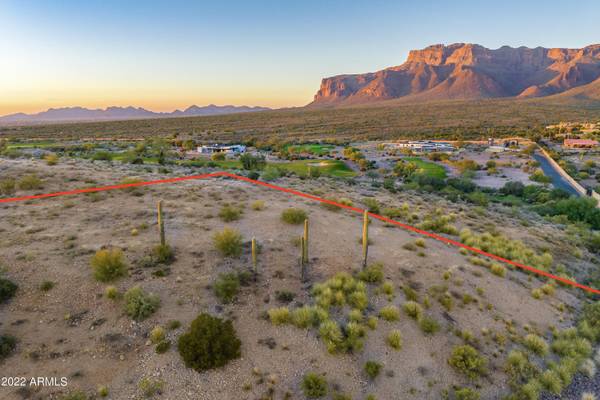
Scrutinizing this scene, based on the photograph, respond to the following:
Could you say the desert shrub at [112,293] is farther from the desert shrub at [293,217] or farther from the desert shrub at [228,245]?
the desert shrub at [293,217]

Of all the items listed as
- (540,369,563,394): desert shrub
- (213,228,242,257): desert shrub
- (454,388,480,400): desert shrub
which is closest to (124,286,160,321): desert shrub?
(213,228,242,257): desert shrub

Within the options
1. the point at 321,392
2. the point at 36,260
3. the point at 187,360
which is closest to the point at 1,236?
the point at 36,260

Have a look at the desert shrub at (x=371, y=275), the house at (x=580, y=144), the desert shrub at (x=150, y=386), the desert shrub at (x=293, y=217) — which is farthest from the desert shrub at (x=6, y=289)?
the house at (x=580, y=144)

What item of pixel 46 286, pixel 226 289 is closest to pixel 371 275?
pixel 226 289

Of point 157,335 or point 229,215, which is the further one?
point 229,215

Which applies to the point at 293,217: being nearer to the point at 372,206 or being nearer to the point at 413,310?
the point at 372,206

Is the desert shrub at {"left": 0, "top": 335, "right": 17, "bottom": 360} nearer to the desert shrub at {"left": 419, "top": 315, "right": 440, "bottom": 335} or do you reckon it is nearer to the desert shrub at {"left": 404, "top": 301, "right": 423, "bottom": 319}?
the desert shrub at {"left": 404, "top": 301, "right": 423, "bottom": 319}

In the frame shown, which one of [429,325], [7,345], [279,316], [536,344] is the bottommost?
[536,344]
